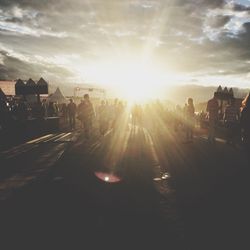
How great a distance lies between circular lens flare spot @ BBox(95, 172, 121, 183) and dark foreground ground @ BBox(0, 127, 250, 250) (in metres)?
0.14

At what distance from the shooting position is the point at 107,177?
8898mm

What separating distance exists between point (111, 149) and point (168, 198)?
8.84 meters

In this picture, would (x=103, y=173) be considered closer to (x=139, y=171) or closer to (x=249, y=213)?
(x=139, y=171)

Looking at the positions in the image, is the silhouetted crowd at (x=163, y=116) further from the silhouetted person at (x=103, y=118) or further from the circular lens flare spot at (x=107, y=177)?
the circular lens flare spot at (x=107, y=177)

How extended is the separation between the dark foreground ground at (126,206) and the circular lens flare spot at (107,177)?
0.14 metres

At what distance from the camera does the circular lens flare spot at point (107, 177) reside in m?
8.50

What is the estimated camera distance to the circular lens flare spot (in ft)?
27.9

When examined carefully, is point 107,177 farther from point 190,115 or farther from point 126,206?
point 190,115

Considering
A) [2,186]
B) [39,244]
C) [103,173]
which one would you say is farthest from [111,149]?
[39,244]

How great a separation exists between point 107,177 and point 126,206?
9.08 feet

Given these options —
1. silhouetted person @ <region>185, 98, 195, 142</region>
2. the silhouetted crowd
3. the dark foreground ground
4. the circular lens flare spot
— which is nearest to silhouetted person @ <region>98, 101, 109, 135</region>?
the silhouetted crowd

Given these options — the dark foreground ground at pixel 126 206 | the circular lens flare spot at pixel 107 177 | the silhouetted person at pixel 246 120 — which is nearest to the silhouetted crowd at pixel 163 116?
the silhouetted person at pixel 246 120

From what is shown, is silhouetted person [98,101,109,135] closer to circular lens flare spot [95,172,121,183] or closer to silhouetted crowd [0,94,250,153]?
silhouetted crowd [0,94,250,153]

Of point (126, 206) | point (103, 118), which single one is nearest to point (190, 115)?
A: point (103, 118)
